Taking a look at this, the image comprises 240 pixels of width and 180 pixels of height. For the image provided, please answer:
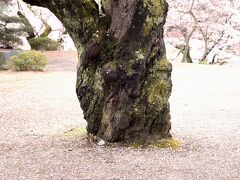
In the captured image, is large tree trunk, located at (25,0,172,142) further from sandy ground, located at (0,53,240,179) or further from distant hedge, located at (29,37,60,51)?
distant hedge, located at (29,37,60,51)

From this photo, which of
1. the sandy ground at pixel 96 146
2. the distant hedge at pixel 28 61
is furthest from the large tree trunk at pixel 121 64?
the distant hedge at pixel 28 61

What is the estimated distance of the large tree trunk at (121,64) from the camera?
478 centimetres

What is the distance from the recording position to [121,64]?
4.80 m

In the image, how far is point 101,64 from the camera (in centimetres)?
495

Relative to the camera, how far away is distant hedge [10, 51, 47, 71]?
14.6 metres

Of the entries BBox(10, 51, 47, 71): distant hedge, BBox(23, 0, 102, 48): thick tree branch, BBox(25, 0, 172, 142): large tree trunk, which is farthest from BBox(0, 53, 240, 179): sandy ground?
BBox(10, 51, 47, 71): distant hedge

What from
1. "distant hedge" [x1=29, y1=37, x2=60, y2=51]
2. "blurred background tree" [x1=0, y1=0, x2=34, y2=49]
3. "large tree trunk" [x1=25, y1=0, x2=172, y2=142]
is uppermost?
"large tree trunk" [x1=25, y1=0, x2=172, y2=142]

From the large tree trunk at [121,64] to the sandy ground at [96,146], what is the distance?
34 centimetres

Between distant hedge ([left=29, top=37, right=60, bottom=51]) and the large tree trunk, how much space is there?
15.5 meters

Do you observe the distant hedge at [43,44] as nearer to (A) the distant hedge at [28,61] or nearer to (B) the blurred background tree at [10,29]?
(B) the blurred background tree at [10,29]

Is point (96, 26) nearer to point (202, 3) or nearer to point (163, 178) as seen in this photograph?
point (163, 178)

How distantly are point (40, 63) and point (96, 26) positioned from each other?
10.4 m

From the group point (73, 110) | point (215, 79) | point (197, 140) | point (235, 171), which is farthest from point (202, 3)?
point (235, 171)

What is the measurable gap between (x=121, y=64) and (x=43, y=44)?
16.0 metres
